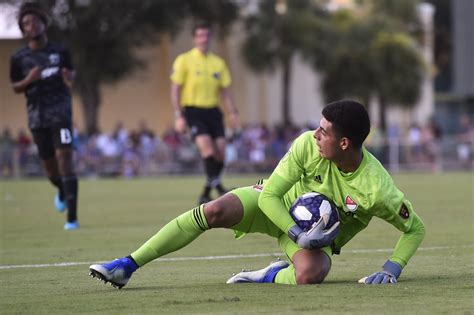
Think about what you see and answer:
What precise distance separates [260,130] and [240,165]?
4.07 metres

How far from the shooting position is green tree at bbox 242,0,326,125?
47312 millimetres

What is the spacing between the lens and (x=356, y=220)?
7.55m

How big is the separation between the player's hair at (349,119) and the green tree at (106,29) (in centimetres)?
3551

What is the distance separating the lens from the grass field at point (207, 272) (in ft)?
21.1

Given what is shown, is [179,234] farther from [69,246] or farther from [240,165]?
[240,165]

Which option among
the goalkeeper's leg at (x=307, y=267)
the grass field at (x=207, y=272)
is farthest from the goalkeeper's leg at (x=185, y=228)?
the goalkeeper's leg at (x=307, y=267)

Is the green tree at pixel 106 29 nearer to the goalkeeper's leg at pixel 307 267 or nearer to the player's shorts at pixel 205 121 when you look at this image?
the player's shorts at pixel 205 121

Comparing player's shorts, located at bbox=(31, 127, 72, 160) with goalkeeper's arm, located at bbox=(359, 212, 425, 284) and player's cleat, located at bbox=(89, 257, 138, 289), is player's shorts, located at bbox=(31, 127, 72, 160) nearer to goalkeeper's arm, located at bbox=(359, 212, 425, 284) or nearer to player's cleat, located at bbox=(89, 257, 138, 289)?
player's cleat, located at bbox=(89, 257, 138, 289)

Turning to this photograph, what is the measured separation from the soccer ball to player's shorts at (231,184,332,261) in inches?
9.7

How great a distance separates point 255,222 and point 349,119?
0.94 metres

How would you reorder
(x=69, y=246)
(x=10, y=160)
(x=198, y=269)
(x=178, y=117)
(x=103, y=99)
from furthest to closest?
1. (x=103, y=99)
2. (x=10, y=160)
3. (x=178, y=117)
4. (x=69, y=246)
5. (x=198, y=269)

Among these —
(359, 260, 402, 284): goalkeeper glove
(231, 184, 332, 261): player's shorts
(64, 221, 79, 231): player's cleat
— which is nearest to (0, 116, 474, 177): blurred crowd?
(64, 221, 79, 231): player's cleat

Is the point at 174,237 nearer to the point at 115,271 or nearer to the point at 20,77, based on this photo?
the point at 115,271

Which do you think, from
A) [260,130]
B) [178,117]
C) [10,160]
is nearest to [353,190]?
[178,117]
